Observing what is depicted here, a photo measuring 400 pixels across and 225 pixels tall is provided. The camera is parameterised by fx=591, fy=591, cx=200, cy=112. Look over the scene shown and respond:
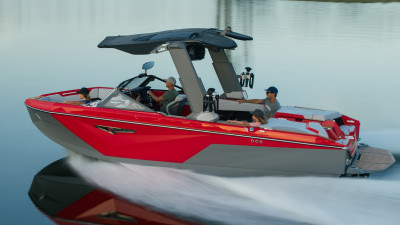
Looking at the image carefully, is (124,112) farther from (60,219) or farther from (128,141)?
(60,219)

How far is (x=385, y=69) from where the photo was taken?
21.3 meters

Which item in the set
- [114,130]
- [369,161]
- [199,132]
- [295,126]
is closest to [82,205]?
[114,130]

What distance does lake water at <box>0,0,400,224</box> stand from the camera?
8555 mm

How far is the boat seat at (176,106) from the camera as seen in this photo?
1020 cm

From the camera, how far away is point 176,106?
10305mm

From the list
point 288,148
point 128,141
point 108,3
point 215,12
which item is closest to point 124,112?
point 128,141

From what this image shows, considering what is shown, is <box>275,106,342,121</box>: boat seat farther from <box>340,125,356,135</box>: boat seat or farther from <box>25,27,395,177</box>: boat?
<box>340,125,356,135</box>: boat seat

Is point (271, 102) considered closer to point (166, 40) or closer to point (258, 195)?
point (258, 195)

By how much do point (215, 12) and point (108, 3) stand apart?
11.8m

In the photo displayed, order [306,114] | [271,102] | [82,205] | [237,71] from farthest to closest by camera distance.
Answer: [237,71] → [271,102] → [306,114] → [82,205]

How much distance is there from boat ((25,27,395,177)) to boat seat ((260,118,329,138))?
0.02m

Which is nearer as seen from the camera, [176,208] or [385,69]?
[176,208]

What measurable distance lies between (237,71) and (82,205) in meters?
11.9

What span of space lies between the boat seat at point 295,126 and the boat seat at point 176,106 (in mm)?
1683
